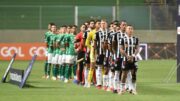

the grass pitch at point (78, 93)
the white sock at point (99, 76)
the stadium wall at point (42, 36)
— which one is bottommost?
the grass pitch at point (78, 93)

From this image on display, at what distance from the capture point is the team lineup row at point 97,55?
18797mm

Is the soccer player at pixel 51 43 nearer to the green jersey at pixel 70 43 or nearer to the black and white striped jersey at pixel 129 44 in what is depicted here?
the green jersey at pixel 70 43

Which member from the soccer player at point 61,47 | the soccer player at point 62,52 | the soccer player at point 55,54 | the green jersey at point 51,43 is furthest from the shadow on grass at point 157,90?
the green jersey at point 51,43

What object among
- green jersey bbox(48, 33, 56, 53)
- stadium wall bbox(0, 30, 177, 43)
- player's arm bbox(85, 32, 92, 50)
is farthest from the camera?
stadium wall bbox(0, 30, 177, 43)

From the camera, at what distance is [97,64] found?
2094 cm

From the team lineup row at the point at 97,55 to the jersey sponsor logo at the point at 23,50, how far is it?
48.8 feet

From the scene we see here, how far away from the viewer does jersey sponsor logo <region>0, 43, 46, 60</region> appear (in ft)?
138

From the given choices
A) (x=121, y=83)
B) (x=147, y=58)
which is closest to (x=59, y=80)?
(x=121, y=83)

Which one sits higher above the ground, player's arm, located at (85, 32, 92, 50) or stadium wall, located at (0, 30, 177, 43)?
stadium wall, located at (0, 30, 177, 43)

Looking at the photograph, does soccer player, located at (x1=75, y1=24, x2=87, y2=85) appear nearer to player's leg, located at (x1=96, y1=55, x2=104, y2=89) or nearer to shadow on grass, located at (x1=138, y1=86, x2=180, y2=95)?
player's leg, located at (x1=96, y1=55, x2=104, y2=89)

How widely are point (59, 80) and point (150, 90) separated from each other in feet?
19.5

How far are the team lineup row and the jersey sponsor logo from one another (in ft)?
→ 48.8

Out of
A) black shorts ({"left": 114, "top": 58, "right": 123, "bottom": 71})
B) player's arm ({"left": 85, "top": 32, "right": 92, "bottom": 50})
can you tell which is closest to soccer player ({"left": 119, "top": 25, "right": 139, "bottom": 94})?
black shorts ({"left": 114, "top": 58, "right": 123, "bottom": 71})

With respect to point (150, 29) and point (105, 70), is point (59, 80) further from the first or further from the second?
point (150, 29)
